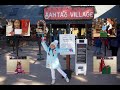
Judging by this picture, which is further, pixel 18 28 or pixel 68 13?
pixel 18 28

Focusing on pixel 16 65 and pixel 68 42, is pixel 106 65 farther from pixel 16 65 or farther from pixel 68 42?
pixel 16 65

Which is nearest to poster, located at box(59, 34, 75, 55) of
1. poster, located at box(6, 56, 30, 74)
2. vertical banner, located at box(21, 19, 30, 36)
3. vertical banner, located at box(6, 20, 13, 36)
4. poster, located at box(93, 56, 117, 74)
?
poster, located at box(93, 56, 117, 74)

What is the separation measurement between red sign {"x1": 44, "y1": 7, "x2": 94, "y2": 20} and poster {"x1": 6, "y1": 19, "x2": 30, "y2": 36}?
1708 mm

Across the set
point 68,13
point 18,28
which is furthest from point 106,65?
point 18,28

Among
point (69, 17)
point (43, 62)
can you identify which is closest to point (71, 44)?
point (69, 17)

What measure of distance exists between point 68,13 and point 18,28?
8.68 feet

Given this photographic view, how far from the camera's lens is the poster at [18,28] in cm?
1198

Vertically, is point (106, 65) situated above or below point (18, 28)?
below

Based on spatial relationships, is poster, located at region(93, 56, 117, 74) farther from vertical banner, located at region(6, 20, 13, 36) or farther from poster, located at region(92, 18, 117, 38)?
vertical banner, located at region(6, 20, 13, 36)

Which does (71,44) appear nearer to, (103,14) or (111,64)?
(111,64)

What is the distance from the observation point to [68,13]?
417 inches

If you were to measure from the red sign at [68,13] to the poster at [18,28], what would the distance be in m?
1.71
